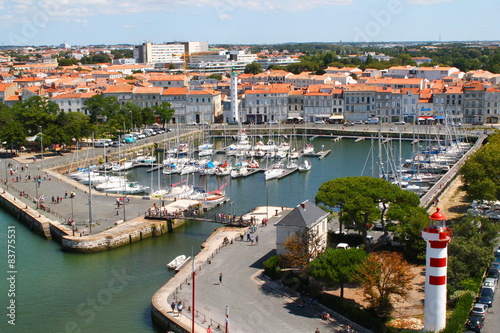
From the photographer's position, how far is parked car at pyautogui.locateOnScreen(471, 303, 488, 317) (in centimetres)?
1795

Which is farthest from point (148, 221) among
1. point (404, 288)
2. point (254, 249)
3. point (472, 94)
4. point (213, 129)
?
point (472, 94)

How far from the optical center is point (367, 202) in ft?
77.3

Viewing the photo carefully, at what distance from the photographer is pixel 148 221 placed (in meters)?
30.3

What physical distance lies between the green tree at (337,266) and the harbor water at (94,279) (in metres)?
5.56

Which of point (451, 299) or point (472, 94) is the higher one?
point (472, 94)

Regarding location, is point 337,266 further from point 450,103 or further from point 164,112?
point 450,103

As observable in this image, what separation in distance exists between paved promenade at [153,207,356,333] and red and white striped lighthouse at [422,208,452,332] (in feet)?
9.29

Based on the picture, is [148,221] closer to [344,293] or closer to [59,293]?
[59,293]

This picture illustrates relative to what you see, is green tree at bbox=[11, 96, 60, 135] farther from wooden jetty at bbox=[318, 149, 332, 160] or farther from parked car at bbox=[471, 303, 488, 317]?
parked car at bbox=[471, 303, 488, 317]

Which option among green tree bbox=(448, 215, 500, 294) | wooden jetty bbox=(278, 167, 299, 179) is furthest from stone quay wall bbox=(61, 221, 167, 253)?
wooden jetty bbox=(278, 167, 299, 179)

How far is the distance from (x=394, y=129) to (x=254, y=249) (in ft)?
128

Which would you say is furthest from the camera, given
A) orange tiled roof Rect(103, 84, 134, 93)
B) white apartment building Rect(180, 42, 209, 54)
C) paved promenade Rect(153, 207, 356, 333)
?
white apartment building Rect(180, 42, 209, 54)

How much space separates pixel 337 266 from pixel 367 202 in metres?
4.68

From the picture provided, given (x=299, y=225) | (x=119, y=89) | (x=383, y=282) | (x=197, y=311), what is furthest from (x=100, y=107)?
(x=383, y=282)
